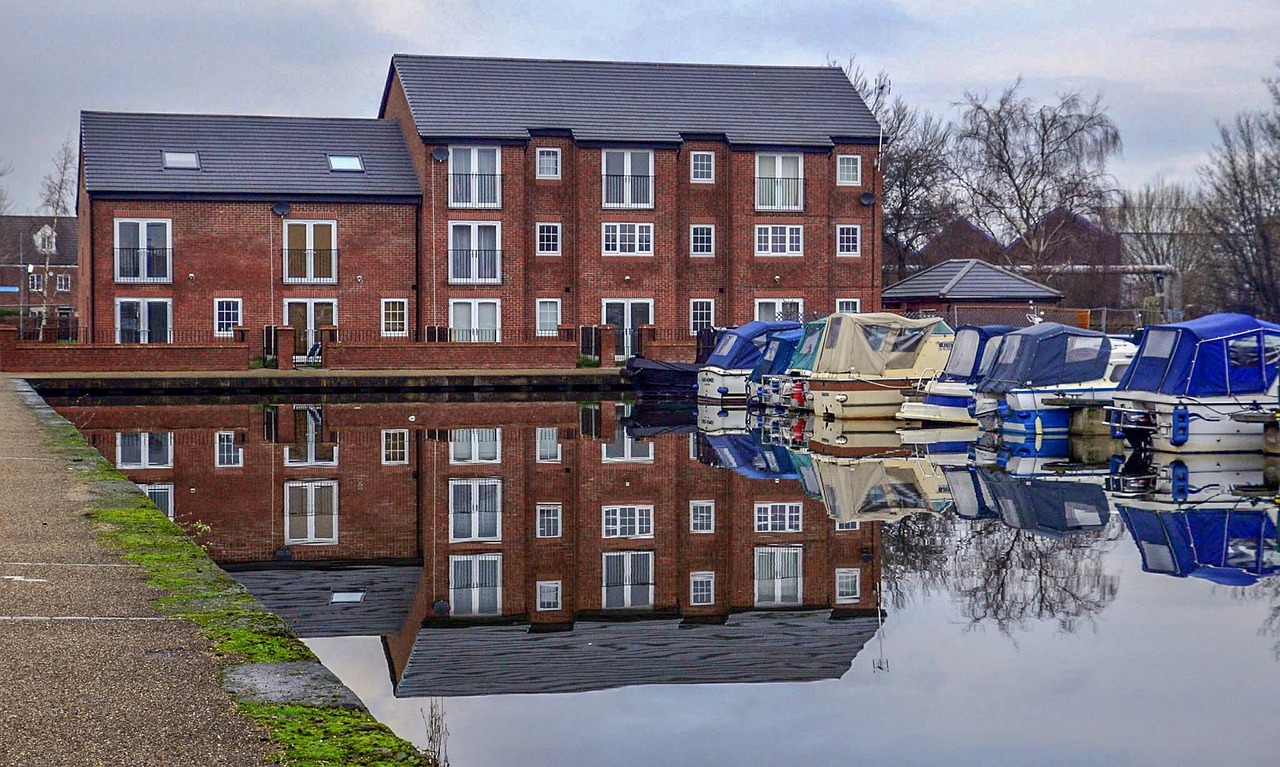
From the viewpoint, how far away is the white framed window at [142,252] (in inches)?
1826

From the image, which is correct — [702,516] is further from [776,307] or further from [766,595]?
[776,307]

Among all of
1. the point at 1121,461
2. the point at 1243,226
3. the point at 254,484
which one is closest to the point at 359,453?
the point at 254,484

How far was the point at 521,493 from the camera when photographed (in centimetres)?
1798

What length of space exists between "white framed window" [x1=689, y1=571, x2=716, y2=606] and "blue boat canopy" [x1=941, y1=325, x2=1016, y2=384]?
1808 centimetres

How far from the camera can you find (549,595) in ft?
38.5

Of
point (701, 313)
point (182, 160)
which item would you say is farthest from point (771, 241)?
point (182, 160)

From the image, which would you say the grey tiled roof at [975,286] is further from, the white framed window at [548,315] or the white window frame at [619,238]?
the white framed window at [548,315]

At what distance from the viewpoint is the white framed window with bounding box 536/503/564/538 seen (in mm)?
14922

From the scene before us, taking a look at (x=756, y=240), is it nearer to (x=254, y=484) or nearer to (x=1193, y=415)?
(x=1193, y=415)

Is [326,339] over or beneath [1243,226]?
beneath

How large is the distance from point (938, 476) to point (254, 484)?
919 cm

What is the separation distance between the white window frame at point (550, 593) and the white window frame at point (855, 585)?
2.20 metres

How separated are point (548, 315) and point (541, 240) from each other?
2533 mm

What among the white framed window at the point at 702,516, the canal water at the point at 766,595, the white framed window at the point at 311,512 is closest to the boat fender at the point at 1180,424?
the canal water at the point at 766,595
